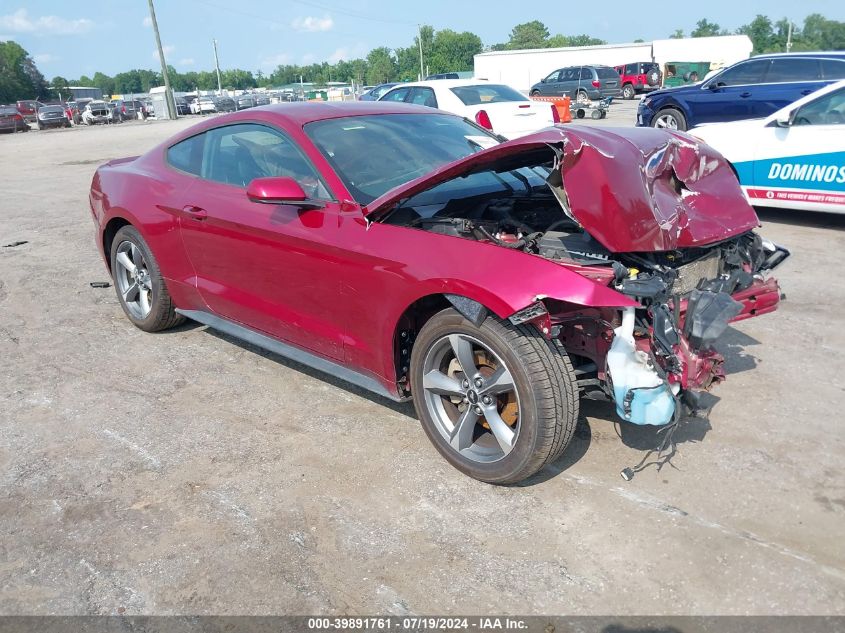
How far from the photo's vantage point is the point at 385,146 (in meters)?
4.02

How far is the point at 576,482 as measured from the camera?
318 cm

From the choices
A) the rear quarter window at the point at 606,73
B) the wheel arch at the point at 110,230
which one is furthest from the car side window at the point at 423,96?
the rear quarter window at the point at 606,73

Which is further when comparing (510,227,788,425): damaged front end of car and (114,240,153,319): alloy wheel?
(114,240,153,319): alloy wheel

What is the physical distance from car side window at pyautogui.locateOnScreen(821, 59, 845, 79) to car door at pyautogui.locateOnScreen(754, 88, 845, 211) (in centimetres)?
465

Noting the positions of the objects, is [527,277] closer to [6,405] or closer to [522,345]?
[522,345]

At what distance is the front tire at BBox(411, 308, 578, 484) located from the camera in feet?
9.41

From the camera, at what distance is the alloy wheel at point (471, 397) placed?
306cm

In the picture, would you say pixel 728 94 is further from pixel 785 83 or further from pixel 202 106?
pixel 202 106

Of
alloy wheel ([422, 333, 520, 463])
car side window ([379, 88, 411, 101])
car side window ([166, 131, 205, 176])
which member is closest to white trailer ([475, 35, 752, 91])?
car side window ([379, 88, 411, 101])

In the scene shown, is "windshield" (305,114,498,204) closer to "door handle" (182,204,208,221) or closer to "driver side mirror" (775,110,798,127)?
"door handle" (182,204,208,221)

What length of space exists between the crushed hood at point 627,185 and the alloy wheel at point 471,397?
74cm

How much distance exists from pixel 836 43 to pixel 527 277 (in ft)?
478

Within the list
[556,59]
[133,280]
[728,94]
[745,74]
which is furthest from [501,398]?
[556,59]

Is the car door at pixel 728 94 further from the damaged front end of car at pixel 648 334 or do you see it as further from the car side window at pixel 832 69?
the damaged front end of car at pixel 648 334
